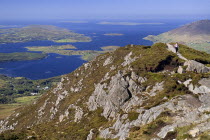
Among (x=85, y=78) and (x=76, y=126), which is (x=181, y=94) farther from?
(x=85, y=78)

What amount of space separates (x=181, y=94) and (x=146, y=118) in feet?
36.5

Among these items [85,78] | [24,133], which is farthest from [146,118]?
[85,78]

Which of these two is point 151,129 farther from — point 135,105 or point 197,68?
point 197,68

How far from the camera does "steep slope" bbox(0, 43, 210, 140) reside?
31.5 m

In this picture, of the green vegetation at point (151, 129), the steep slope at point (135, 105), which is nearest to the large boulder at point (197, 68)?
the steep slope at point (135, 105)

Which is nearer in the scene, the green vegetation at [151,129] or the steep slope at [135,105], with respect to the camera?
the green vegetation at [151,129]

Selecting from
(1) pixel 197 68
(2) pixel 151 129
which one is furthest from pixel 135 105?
(1) pixel 197 68

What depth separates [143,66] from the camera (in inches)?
2488

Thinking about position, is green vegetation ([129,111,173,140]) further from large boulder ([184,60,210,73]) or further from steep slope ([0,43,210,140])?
large boulder ([184,60,210,73])

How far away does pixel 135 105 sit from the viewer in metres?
45.1

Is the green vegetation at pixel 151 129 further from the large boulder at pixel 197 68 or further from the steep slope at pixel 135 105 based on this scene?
the large boulder at pixel 197 68

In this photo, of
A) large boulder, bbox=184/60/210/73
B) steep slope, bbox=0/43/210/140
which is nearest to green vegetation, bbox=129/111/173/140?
steep slope, bbox=0/43/210/140

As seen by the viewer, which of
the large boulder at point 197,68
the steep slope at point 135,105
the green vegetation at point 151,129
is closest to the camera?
the green vegetation at point 151,129

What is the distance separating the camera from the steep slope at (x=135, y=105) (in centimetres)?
3155
